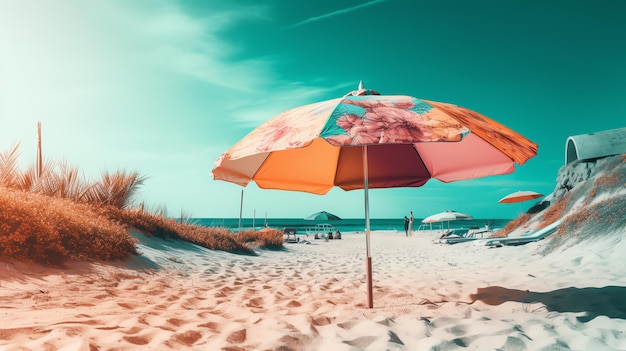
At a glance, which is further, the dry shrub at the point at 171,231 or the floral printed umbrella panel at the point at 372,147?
the dry shrub at the point at 171,231

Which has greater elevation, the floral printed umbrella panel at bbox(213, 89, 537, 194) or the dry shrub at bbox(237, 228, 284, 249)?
the floral printed umbrella panel at bbox(213, 89, 537, 194)

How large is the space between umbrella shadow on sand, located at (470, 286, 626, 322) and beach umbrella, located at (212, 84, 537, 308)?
1402mm

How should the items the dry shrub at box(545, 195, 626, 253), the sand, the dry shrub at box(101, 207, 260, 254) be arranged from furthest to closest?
the dry shrub at box(101, 207, 260, 254), the dry shrub at box(545, 195, 626, 253), the sand

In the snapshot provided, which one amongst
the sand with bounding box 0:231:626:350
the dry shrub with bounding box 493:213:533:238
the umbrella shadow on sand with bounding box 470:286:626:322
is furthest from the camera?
the dry shrub with bounding box 493:213:533:238

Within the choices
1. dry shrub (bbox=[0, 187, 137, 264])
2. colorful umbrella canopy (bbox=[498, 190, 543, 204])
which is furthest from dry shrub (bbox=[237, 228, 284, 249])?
colorful umbrella canopy (bbox=[498, 190, 543, 204])

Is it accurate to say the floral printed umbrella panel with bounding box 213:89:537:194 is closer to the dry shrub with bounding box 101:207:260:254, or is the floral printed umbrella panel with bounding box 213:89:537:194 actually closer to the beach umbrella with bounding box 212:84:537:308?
the beach umbrella with bounding box 212:84:537:308

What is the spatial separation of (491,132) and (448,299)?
7.00 ft

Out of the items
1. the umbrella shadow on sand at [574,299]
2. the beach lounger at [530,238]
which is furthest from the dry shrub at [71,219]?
the beach lounger at [530,238]

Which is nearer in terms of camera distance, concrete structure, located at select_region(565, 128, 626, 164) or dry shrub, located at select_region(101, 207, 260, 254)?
dry shrub, located at select_region(101, 207, 260, 254)

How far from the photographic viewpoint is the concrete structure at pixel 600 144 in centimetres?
1451

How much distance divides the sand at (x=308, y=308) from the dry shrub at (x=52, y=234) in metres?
0.27

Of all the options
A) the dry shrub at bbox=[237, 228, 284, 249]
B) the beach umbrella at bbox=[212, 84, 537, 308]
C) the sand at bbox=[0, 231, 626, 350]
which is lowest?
the sand at bbox=[0, 231, 626, 350]

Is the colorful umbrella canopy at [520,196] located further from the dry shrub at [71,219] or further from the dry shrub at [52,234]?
the dry shrub at [52,234]

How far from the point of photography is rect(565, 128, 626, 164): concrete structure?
14508 mm
